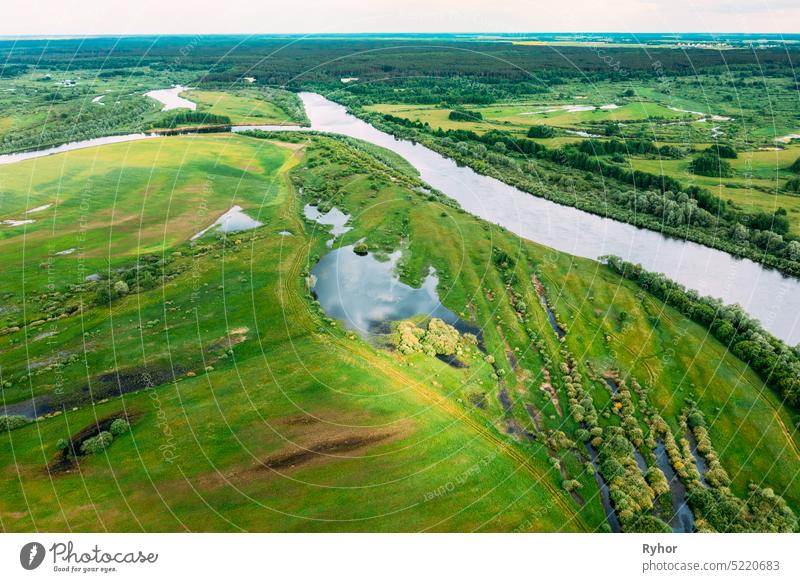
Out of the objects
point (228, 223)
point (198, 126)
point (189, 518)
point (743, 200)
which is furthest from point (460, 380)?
point (198, 126)

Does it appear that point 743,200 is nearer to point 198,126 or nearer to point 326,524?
point 326,524

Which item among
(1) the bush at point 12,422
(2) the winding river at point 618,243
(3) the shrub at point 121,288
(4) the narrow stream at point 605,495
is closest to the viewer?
(4) the narrow stream at point 605,495

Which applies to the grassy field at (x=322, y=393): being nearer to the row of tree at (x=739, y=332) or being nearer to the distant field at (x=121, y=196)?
the distant field at (x=121, y=196)

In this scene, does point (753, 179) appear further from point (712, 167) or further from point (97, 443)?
point (97, 443)

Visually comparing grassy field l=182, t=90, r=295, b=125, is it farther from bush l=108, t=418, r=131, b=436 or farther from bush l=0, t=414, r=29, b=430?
bush l=108, t=418, r=131, b=436

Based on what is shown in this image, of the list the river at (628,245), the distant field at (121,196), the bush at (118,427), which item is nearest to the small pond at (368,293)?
the bush at (118,427)

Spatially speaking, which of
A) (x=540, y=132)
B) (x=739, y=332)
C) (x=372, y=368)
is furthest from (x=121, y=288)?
(x=540, y=132)
